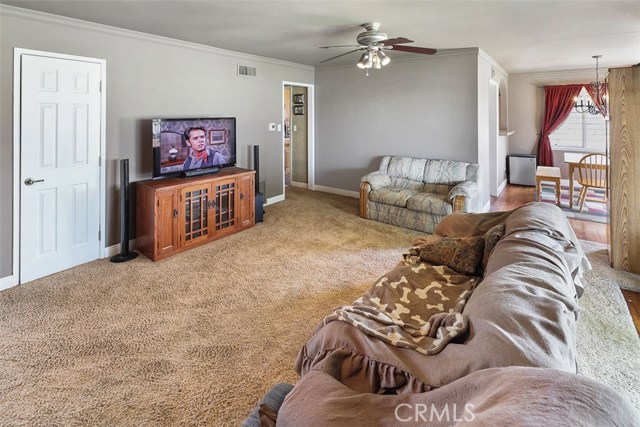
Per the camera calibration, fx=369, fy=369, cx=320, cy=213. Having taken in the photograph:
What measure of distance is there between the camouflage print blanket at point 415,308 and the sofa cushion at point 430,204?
7.96ft

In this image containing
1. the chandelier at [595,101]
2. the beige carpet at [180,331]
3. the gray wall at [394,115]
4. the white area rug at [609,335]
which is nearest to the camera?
the beige carpet at [180,331]

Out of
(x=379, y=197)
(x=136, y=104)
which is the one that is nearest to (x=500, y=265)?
(x=379, y=197)

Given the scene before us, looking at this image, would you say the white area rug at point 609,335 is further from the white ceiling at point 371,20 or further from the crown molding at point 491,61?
the crown molding at point 491,61

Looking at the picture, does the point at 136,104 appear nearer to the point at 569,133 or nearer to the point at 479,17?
the point at 479,17

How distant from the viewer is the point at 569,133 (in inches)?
325

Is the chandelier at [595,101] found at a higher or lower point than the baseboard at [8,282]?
higher

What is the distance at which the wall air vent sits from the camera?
5515 millimetres

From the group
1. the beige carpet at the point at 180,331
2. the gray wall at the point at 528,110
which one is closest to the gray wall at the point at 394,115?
the beige carpet at the point at 180,331

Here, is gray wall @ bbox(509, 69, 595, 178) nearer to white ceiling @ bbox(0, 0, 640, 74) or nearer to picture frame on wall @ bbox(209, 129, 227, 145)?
white ceiling @ bbox(0, 0, 640, 74)

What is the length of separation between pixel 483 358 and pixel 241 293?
8.38 feet

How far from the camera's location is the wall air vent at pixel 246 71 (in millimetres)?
5515

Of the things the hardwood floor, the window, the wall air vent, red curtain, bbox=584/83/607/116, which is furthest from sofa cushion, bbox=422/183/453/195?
the window

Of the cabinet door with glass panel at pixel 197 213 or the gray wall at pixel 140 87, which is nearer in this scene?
the gray wall at pixel 140 87

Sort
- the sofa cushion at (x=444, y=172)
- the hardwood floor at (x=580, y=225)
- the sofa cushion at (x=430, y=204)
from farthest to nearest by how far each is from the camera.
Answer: the sofa cushion at (x=444, y=172) < the sofa cushion at (x=430, y=204) < the hardwood floor at (x=580, y=225)
